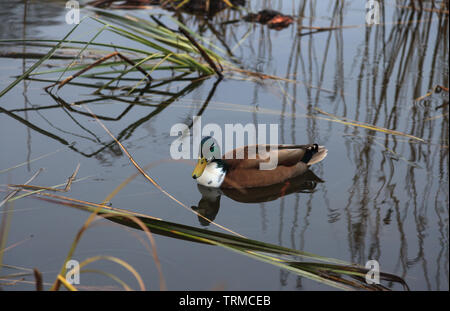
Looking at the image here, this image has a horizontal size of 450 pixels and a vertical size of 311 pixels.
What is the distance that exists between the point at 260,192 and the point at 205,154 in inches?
18.7

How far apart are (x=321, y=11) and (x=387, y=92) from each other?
9.78 feet

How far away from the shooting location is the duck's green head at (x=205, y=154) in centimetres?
406

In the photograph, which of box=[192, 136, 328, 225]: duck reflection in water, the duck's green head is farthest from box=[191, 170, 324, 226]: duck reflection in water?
the duck's green head

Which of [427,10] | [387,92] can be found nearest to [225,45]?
[387,92]

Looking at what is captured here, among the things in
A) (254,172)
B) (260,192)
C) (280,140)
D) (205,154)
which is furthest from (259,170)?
(280,140)

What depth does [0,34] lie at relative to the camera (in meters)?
6.53

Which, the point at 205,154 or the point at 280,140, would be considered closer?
the point at 205,154

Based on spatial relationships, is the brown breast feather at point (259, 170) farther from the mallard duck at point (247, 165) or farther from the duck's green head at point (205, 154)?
the duck's green head at point (205, 154)

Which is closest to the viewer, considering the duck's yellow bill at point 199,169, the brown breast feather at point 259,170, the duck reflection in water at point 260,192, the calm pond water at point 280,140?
the calm pond water at point 280,140

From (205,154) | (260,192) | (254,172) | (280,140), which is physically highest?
(280,140)

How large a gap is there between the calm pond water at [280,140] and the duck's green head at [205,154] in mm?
111

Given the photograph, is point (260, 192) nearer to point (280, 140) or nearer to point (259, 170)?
point (259, 170)

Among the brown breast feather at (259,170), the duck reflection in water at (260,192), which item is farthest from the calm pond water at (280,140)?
the brown breast feather at (259,170)

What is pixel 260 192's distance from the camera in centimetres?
411
